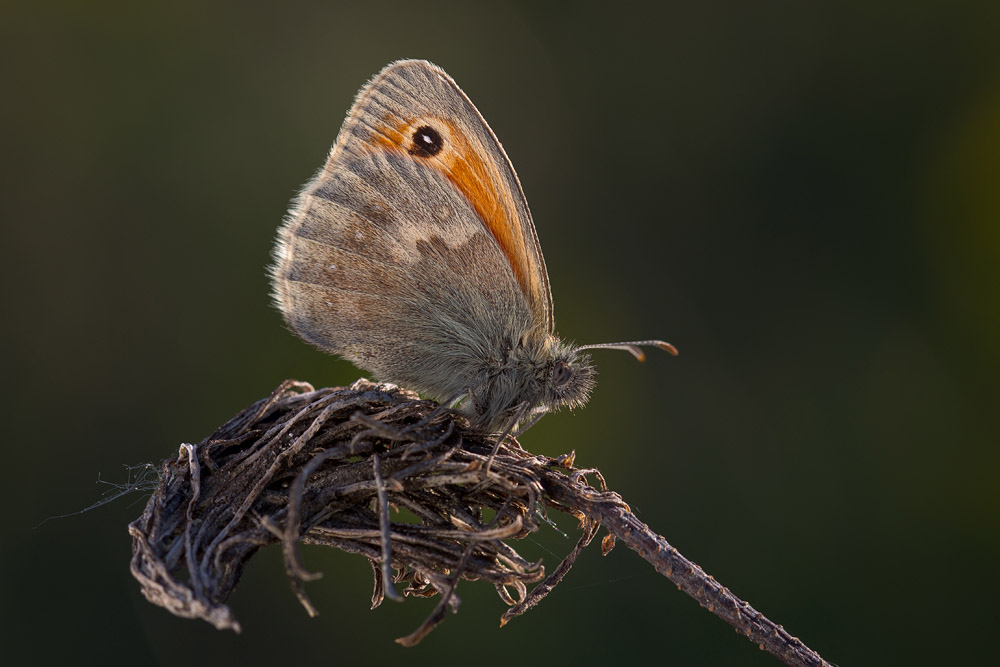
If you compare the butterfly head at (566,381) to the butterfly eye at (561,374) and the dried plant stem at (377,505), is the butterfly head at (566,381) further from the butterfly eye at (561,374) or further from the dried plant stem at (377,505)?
the dried plant stem at (377,505)

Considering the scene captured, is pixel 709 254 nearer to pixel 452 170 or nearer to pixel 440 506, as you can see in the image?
pixel 452 170

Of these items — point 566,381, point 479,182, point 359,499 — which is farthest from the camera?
point 479,182

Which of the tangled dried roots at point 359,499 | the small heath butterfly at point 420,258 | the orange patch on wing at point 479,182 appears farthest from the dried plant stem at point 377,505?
the orange patch on wing at point 479,182

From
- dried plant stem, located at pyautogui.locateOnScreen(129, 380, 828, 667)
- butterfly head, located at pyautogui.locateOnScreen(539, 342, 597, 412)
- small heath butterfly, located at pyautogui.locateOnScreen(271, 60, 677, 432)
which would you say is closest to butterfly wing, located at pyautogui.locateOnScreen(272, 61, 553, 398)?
small heath butterfly, located at pyautogui.locateOnScreen(271, 60, 677, 432)

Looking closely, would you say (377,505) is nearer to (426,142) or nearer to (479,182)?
(479,182)

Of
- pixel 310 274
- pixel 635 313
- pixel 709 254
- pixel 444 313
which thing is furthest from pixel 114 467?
pixel 709 254

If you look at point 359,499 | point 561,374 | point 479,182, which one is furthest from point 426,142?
point 359,499
